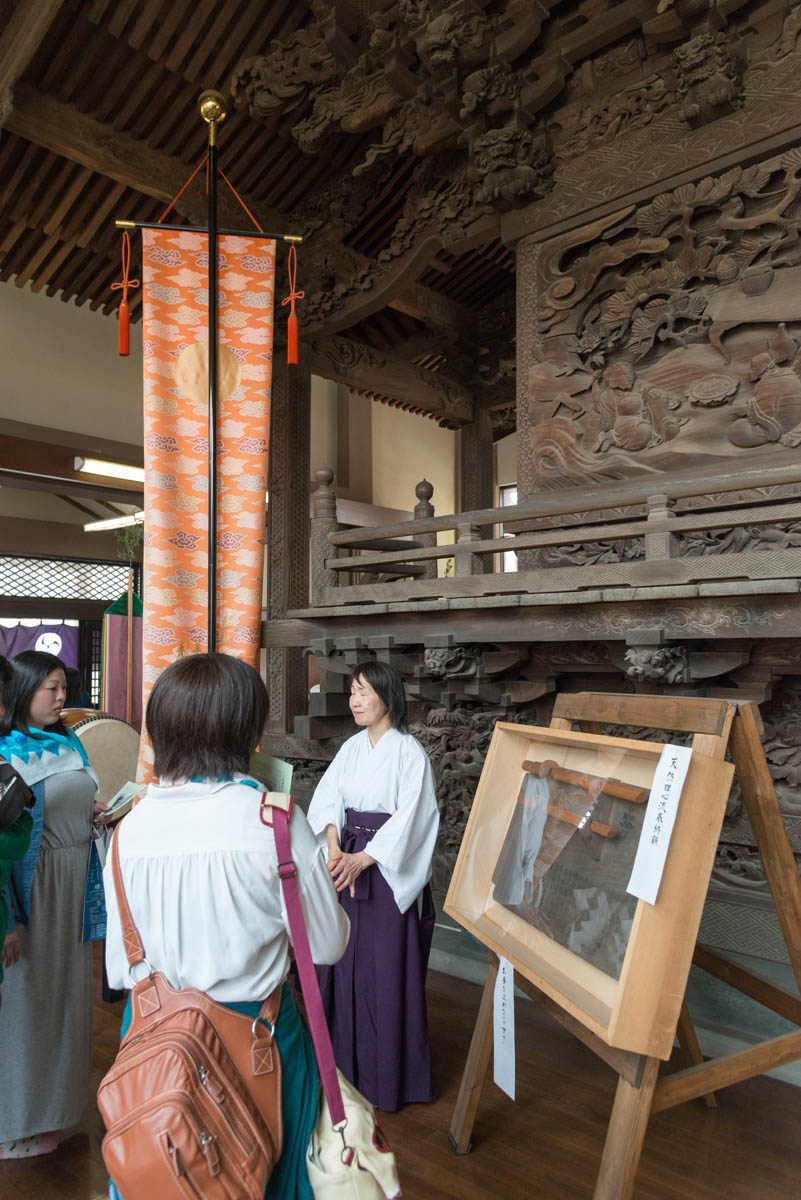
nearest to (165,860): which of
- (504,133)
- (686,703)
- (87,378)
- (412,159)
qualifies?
(686,703)

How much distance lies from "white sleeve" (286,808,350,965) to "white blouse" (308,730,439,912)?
4.42 feet

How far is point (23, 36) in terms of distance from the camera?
12.7 feet

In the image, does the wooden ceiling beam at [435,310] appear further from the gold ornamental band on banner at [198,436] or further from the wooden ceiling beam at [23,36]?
the wooden ceiling beam at [23,36]

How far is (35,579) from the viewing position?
934 cm

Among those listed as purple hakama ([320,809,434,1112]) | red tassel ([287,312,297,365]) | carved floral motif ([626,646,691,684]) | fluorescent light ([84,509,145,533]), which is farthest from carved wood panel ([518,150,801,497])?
fluorescent light ([84,509,145,533])

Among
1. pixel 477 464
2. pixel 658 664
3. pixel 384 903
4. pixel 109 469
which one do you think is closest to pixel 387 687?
pixel 384 903

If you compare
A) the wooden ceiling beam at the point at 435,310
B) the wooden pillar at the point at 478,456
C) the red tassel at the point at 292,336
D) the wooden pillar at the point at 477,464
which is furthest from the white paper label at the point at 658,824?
the wooden pillar at the point at 478,456

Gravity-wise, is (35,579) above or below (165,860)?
above

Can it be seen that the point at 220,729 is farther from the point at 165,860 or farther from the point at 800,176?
the point at 800,176

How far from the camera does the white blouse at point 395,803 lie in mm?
2768

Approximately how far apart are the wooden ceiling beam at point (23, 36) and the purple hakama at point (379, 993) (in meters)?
3.90

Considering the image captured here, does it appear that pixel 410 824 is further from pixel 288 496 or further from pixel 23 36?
pixel 23 36

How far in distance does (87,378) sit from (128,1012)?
693 cm

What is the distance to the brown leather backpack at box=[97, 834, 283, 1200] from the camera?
119cm
